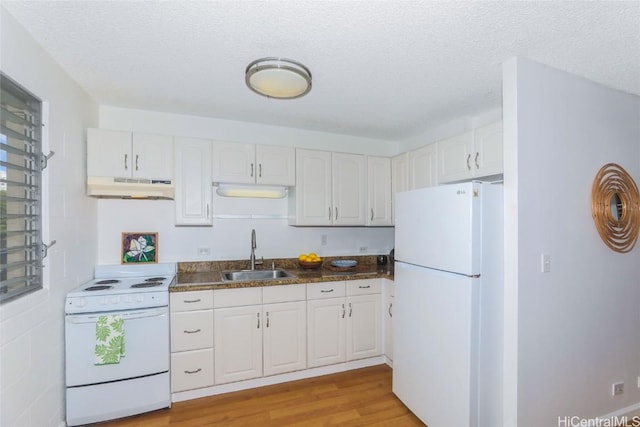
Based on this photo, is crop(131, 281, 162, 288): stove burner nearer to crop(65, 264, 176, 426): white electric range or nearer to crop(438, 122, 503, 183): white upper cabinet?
crop(65, 264, 176, 426): white electric range

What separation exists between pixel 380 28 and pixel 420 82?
766 mm

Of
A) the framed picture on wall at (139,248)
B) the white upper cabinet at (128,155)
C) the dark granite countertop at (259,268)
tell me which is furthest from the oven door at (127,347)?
the white upper cabinet at (128,155)

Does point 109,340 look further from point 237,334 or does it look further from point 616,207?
point 616,207

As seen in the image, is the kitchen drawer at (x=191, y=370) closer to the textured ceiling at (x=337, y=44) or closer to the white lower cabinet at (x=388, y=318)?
the white lower cabinet at (x=388, y=318)

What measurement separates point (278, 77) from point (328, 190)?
1.51m

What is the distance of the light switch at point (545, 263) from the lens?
1855mm

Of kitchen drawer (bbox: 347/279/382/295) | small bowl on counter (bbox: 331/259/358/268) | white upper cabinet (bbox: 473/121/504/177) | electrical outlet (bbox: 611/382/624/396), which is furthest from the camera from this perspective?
small bowl on counter (bbox: 331/259/358/268)

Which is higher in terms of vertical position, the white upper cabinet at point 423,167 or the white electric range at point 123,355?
the white upper cabinet at point 423,167

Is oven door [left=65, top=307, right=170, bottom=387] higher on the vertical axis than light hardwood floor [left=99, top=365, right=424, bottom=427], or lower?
higher

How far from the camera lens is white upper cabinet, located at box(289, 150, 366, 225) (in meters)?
3.09

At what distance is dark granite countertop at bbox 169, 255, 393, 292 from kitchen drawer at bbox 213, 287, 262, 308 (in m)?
0.04

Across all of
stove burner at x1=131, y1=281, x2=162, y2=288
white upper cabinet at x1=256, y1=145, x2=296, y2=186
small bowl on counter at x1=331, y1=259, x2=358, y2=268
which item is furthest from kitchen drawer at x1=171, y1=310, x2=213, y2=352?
small bowl on counter at x1=331, y1=259, x2=358, y2=268

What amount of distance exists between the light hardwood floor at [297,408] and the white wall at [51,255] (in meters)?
0.61

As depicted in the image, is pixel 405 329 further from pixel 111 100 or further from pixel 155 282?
pixel 111 100
